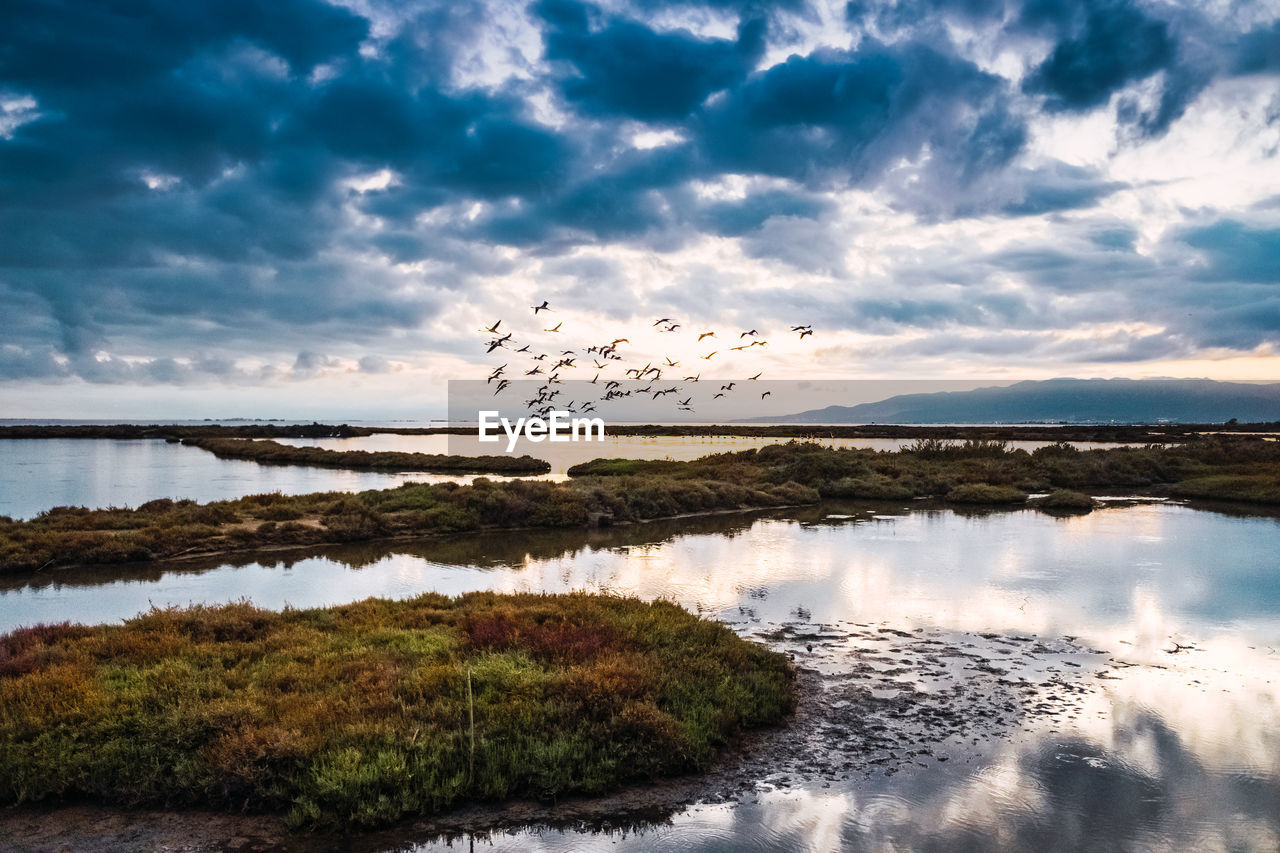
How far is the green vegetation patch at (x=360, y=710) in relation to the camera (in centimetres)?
713

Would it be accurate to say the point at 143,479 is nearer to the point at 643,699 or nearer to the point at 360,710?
the point at 360,710

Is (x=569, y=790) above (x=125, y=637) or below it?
below

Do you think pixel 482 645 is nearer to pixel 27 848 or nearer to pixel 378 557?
pixel 27 848

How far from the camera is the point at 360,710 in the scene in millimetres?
8234

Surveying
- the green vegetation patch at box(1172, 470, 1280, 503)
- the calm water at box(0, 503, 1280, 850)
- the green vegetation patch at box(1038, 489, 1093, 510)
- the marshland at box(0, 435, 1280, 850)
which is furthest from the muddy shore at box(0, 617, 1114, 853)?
the green vegetation patch at box(1172, 470, 1280, 503)

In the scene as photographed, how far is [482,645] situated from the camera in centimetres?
1070

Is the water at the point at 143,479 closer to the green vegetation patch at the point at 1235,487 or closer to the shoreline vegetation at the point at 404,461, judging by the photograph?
the shoreline vegetation at the point at 404,461

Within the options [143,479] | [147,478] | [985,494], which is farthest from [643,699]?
[147,478]

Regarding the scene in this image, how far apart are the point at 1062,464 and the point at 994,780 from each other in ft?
151

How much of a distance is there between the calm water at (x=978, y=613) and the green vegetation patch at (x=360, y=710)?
33.3 inches

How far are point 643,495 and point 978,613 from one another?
17.9m

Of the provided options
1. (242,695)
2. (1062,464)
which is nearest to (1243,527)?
(1062,464)

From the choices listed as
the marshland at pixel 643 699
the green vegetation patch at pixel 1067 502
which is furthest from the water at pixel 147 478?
the green vegetation patch at pixel 1067 502

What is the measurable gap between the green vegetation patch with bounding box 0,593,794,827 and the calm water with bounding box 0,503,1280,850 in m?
0.85
